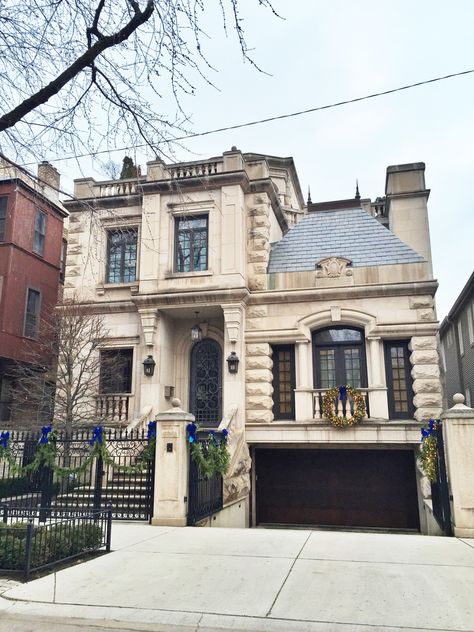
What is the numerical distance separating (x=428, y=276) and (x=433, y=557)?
10.6 m

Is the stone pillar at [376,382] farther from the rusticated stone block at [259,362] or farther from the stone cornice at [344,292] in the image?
the rusticated stone block at [259,362]

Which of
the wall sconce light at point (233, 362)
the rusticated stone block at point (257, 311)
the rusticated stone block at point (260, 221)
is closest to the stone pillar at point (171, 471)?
the wall sconce light at point (233, 362)

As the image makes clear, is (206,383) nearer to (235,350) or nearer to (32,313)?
(235,350)

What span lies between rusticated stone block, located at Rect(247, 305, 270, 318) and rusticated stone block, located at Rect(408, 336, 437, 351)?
15.1ft

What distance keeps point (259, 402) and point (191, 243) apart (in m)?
5.64

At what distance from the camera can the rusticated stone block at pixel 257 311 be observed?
17.7 metres

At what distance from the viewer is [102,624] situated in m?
5.28

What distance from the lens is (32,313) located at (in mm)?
22406

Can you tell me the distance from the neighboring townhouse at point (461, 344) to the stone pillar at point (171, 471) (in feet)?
44.2

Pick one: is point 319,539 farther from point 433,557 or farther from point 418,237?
point 418,237

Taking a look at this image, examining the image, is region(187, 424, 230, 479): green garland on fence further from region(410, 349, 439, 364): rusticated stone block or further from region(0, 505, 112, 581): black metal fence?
region(410, 349, 439, 364): rusticated stone block

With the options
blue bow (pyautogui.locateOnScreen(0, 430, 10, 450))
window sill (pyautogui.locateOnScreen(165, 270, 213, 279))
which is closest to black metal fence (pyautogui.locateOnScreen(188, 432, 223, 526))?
blue bow (pyautogui.locateOnScreen(0, 430, 10, 450))

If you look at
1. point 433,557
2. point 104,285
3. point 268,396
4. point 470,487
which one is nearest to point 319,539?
point 433,557

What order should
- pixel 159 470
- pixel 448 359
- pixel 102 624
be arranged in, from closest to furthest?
pixel 102 624
pixel 159 470
pixel 448 359
